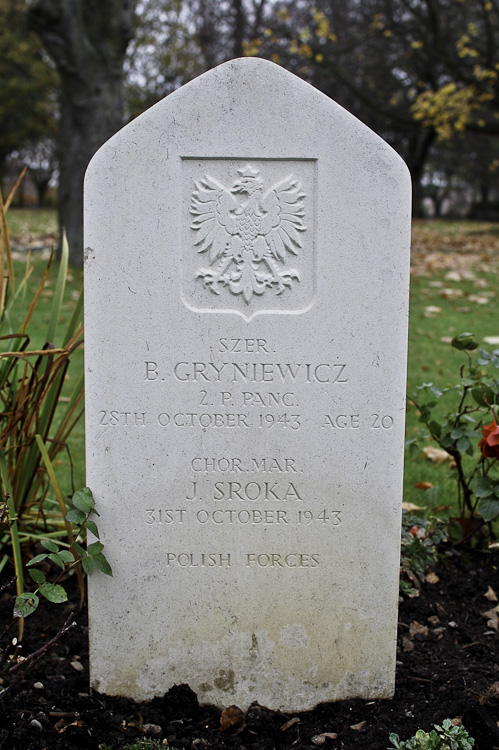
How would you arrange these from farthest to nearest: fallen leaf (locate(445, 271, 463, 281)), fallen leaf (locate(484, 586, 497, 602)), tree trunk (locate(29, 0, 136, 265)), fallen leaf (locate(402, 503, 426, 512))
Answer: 1. fallen leaf (locate(445, 271, 463, 281))
2. tree trunk (locate(29, 0, 136, 265))
3. fallen leaf (locate(402, 503, 426, 512))
4. fallen leaf (locate(484, 586, 497, 602))

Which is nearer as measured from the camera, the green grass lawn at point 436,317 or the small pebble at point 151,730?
the small pebble at point 151,730

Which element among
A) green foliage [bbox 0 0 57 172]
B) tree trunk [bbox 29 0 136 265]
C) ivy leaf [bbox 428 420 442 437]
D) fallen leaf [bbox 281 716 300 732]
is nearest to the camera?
fallen leaf [bbox 281 716 300 732]

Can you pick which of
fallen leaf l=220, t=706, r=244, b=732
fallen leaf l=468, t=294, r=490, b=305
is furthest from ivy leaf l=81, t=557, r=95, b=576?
fallen leaf l=468, t=294, r=490, b=305

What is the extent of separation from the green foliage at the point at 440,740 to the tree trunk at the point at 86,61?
8.99 m

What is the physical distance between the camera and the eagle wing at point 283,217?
2.29 meters

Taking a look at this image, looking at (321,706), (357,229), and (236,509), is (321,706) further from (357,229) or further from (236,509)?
(357,229)

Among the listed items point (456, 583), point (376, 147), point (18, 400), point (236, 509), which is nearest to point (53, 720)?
point (236, 509)

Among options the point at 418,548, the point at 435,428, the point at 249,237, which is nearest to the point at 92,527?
the point at 249,237

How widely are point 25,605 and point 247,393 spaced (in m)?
0.95

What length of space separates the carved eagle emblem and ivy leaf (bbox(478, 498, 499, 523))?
1.33 metres

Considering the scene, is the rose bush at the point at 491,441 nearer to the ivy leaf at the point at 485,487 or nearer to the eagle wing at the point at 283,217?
the ivy leaf at the point at 485,487

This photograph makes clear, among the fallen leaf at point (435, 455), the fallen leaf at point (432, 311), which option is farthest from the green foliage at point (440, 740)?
the fallen leaf at point (432, 311)

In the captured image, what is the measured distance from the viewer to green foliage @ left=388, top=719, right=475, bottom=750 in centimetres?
208

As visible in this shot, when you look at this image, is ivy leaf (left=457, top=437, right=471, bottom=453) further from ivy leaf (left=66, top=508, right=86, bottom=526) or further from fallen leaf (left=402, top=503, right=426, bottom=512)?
ivy leaf (left=66, top=508, right=86, bottom=526)
